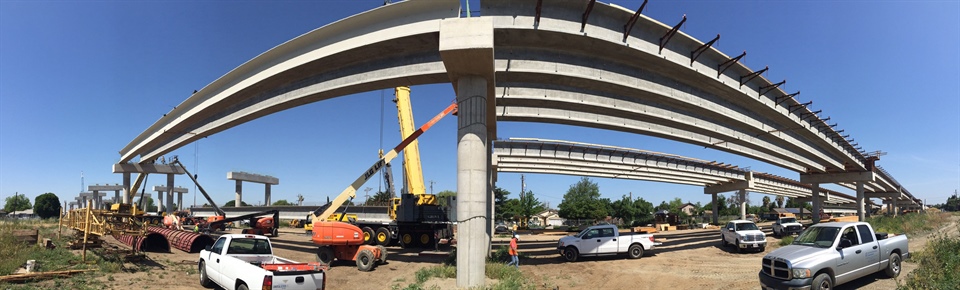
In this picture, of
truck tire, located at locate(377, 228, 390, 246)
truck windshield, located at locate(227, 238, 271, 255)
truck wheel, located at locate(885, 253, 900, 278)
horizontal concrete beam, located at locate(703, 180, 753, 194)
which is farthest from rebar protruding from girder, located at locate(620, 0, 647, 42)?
horizontal concrete beam, located at locate(703, 180, 753, 194)

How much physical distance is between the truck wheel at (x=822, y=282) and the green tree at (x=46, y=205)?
430ft

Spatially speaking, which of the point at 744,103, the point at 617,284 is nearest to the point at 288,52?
the point at 617,284

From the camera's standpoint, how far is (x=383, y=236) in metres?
25.4

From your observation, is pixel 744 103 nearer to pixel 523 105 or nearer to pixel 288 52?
pixel 523 105

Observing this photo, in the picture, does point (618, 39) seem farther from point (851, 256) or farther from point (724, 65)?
point (851, 256)

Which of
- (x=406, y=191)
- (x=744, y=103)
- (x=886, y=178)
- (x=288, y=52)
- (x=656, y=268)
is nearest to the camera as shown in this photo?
(x=288, y=52)

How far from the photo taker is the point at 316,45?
15359 mm

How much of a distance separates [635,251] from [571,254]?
307 centimetres

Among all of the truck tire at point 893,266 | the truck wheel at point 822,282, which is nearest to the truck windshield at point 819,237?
the truck wheel at point 822,282

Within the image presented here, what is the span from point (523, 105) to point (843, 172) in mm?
38641

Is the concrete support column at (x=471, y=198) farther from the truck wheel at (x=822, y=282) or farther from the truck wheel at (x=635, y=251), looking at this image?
the truck wheel at (x=635, y=251)

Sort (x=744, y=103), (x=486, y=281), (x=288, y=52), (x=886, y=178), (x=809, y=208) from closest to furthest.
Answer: (x=486, y=281) < (x=288, y=52) < (x=744, y=103) < (x=886, y=178) < (x=809, y=208)

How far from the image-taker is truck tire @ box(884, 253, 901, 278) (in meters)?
11.4

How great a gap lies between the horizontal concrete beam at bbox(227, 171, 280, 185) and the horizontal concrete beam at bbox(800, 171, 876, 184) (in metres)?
65.9
